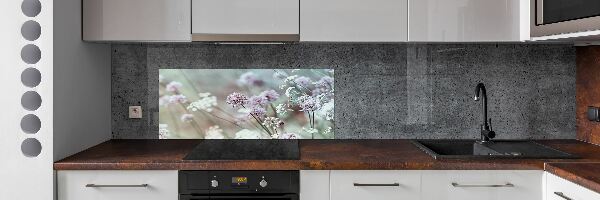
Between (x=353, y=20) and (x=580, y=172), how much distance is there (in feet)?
3.67

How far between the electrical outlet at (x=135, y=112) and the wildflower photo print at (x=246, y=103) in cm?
11

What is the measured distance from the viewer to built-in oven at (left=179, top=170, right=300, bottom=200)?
2.35 metres

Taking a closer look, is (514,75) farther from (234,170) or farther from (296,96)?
(234,170)

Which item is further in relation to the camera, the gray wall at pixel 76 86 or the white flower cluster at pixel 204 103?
the white flower cluster at pixel 204 103

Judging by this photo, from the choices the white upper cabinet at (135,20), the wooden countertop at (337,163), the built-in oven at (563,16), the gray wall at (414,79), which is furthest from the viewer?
the gray wall at (414,79)

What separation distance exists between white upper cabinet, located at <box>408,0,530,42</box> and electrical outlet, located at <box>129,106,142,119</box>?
4.62 ft

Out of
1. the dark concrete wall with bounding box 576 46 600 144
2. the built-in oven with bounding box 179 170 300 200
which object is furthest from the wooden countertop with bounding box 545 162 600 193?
the built-in oven with bounding box 179 170 300 200

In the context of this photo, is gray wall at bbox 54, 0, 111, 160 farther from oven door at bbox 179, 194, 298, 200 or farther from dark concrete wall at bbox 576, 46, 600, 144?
dark concrete wall at bbox 576, 46, 600, 144

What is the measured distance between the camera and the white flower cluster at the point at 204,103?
3.07m

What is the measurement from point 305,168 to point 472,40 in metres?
0.99
